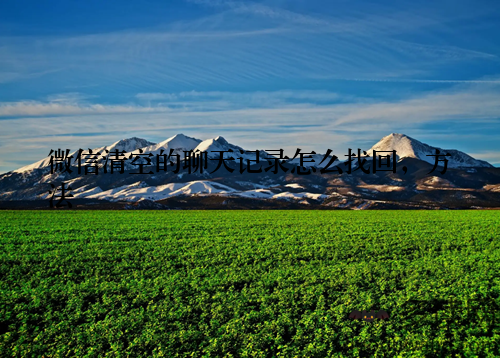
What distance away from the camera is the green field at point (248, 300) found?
11312 millimetres

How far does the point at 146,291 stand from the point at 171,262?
5.14m

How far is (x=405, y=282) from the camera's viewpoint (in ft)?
54.1

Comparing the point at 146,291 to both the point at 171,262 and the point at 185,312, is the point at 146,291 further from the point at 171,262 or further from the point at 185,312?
the point at 171,262

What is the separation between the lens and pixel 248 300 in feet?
47.2

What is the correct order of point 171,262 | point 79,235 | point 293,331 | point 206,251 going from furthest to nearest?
point 79,235 → point 206,251 → point 171,262 → point 293,331

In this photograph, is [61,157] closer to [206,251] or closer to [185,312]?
[206,251]

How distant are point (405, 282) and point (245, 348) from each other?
8.27 metres

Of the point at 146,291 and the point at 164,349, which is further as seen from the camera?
the point at 146,291

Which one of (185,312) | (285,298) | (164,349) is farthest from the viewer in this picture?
(285,298)

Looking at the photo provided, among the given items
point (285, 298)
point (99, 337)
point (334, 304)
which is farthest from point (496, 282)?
point (99, 337)

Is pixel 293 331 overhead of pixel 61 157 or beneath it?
beneath

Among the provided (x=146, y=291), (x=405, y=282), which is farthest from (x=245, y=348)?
(x=405, y=282)

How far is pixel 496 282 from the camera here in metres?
16.4

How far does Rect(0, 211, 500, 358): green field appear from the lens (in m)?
11.3
